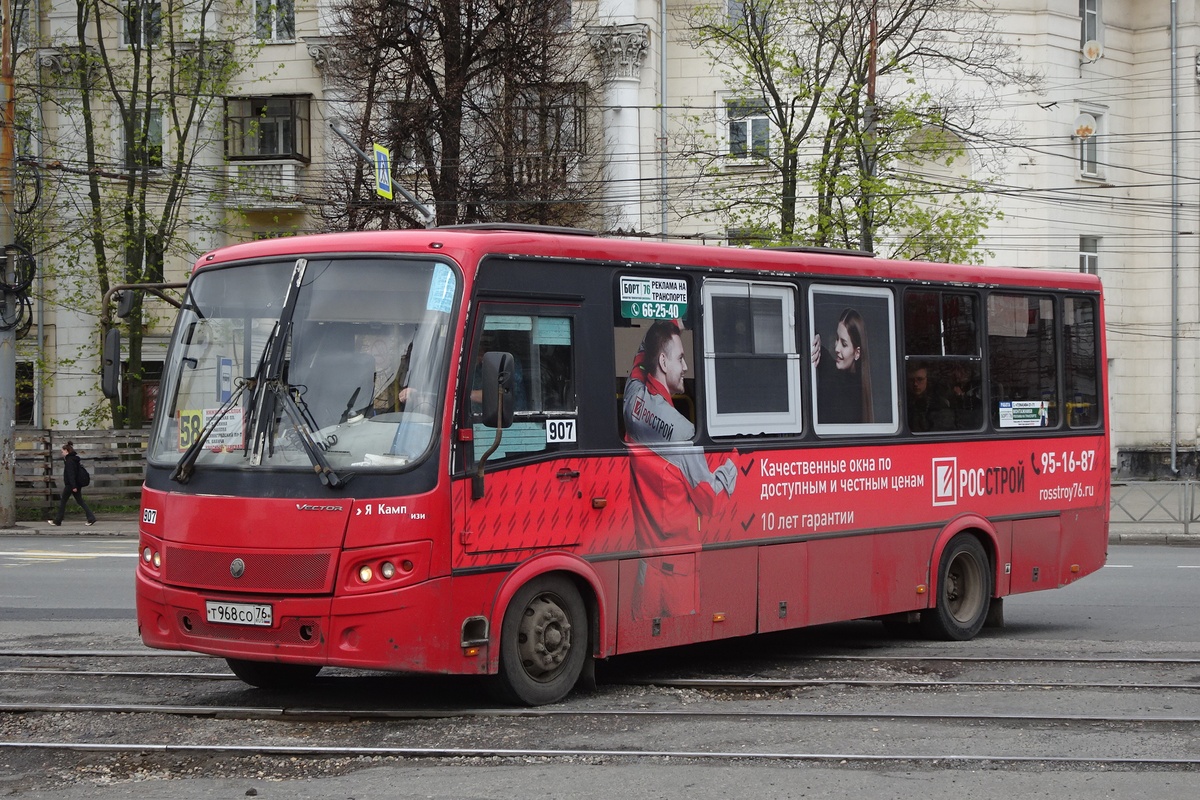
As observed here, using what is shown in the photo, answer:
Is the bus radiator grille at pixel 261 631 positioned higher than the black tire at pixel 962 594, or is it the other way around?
the bus radiator grille at pixel 261 631

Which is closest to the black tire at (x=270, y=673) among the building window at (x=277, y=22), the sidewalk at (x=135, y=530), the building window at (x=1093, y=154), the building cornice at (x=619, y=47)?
the sidewalk at (x=135, y=530)

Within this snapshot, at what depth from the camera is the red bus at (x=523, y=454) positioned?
8797mm

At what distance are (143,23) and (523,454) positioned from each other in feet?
100

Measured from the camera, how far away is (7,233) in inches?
1137

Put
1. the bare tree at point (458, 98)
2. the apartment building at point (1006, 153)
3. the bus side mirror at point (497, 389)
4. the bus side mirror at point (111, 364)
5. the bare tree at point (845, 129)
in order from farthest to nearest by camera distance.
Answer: the apartment building at point (1006, 153) < the bare tree at point (458, 98) < the bare tree at point (845, 129) < the bus side mirror at point (111, 364) < the bus side mirror at point (497, 389)

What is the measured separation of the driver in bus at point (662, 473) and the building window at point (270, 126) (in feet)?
102

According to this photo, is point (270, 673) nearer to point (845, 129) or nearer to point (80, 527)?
point (80, 527)

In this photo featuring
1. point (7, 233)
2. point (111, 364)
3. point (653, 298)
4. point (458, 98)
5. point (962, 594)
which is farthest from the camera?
point (458, 98)

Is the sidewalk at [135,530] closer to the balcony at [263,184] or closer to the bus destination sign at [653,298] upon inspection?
the balcony at [263,184]

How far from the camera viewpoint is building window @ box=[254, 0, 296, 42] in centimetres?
4009

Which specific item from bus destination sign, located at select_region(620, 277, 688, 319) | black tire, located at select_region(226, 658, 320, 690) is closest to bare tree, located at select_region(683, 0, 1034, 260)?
bus destination sign, located at select_region(620, 277, 688, 319)

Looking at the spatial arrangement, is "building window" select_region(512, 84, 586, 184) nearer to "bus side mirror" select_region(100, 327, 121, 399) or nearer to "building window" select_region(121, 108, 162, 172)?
"building window" select_region(121, 108, 162, 172)

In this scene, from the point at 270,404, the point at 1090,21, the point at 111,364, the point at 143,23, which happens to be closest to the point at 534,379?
the point at 270,404

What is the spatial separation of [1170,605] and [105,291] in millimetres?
26201
